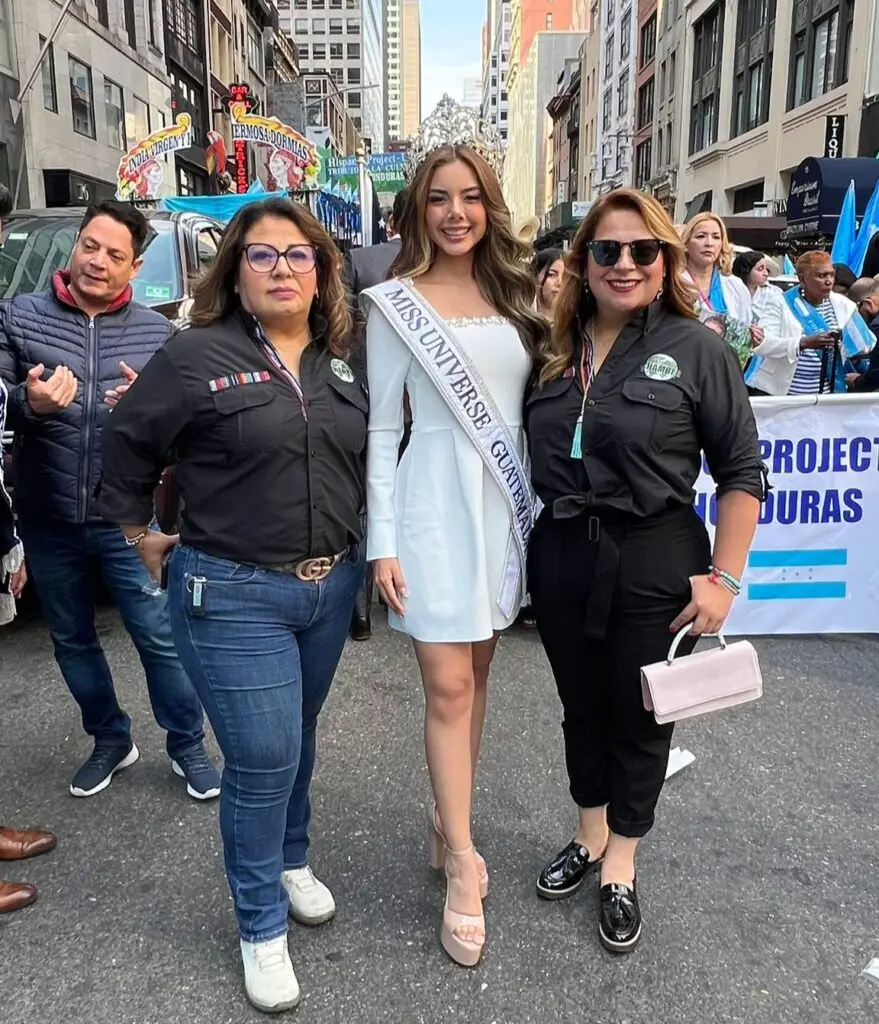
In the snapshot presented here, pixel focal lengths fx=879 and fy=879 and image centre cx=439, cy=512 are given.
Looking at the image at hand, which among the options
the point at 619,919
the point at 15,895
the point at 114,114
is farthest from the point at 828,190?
the point at 114,114

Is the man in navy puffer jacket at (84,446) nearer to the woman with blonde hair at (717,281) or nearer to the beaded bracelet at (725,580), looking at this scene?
the beaded bracelet at (725,580)

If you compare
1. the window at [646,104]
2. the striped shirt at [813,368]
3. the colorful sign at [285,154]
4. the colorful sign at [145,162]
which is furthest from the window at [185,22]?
the striped shirt at [813,368]

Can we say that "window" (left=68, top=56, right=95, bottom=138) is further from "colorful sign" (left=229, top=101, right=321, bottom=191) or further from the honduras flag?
the honduras flag

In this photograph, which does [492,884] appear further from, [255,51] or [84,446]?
[255,51]

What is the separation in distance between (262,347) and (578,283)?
0.90 m

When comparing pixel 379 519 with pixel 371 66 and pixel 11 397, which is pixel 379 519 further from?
pixel 371 66

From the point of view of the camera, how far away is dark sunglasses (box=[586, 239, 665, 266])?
2.23 meters

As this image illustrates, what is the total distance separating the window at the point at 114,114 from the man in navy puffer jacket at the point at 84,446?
24.6 meters

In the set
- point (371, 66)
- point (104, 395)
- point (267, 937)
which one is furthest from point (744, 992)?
point (371, 66)

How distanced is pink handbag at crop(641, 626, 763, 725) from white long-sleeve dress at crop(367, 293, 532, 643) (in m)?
0.47

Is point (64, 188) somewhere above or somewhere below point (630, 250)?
above

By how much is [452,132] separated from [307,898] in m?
2.62

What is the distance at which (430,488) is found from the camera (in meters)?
2.32

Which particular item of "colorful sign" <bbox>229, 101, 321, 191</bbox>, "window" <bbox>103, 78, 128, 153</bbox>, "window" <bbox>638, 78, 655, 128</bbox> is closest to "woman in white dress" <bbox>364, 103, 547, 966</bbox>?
"colorful sign" <bbox>229, 101, 321, 191</bbox>
